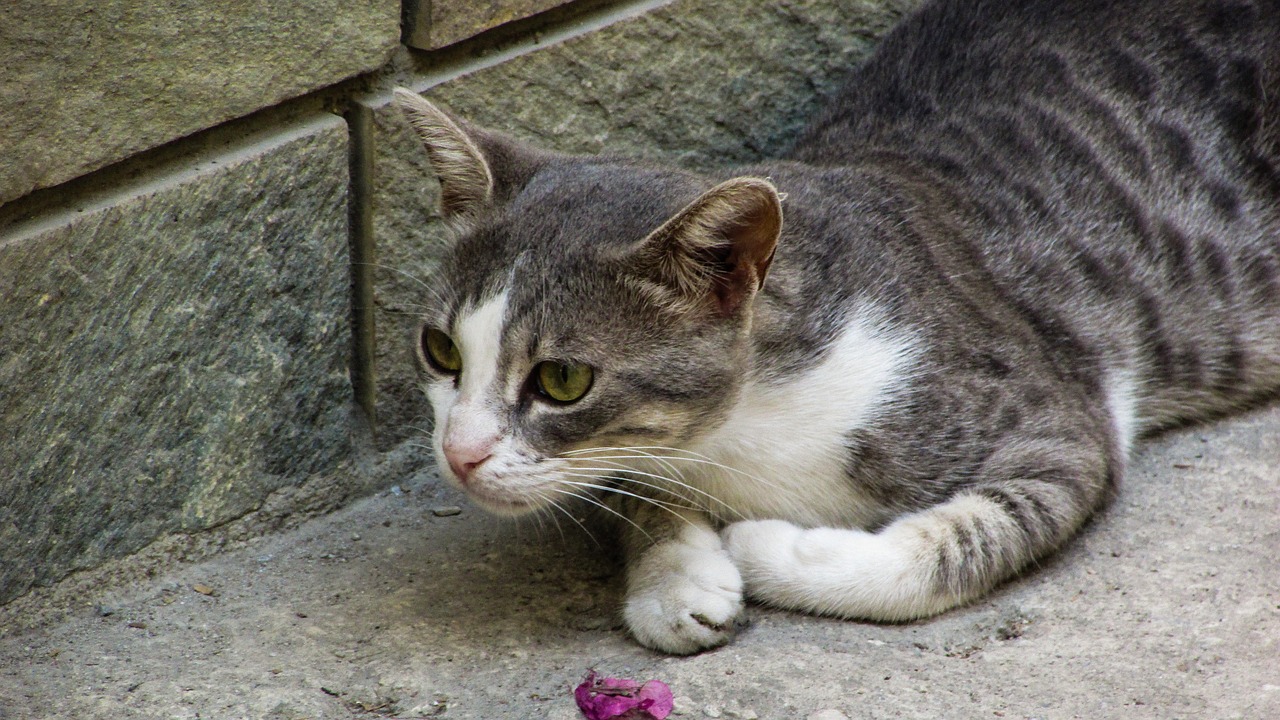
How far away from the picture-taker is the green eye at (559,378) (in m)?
2.37

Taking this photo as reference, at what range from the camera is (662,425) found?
8.07 feet

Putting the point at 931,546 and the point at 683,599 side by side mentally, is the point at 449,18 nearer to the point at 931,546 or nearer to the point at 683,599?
the point at 683,599

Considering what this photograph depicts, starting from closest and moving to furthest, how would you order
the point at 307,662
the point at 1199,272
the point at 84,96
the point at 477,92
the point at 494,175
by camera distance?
1. the point at 84,96
2. the point at 307,662
3. the point at 494,175
4. the point at 477,92
5. the point at 1199,272

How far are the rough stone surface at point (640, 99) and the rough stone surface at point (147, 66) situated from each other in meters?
0.21

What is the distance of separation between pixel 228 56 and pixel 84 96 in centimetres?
28

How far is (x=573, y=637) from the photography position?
254 cm

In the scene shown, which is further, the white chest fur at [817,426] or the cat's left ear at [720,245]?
the white chest fur at [817,426]

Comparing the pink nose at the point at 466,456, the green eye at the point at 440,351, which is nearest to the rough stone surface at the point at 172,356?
the green eye at the point at 440,351

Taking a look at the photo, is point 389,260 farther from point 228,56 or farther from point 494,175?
point 228,56

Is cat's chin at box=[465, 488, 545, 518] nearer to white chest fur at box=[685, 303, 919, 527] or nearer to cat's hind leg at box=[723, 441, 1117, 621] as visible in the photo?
white chest fur at box=[685, 303, 919, 527]

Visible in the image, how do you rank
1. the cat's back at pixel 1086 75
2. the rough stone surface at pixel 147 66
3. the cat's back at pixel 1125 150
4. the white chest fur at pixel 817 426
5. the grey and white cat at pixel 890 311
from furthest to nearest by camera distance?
the cat's back at pixel 1086 75 < the cat's back at pixel 1125 150 < the white chest fur at pixel 817 426 < the grey and white cat at pixel 890 311 < the rough stone surface at pixel 147 66

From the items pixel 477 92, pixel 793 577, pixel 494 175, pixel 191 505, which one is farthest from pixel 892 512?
pixel 191 505

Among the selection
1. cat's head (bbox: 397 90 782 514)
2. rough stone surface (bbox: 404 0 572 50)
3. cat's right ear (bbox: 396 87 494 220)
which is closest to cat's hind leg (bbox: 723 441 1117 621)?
cat's head (bbox: 397 90 782 514)

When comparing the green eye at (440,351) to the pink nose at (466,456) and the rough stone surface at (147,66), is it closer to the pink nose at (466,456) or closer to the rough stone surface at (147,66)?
the pink nose at (466,456)
